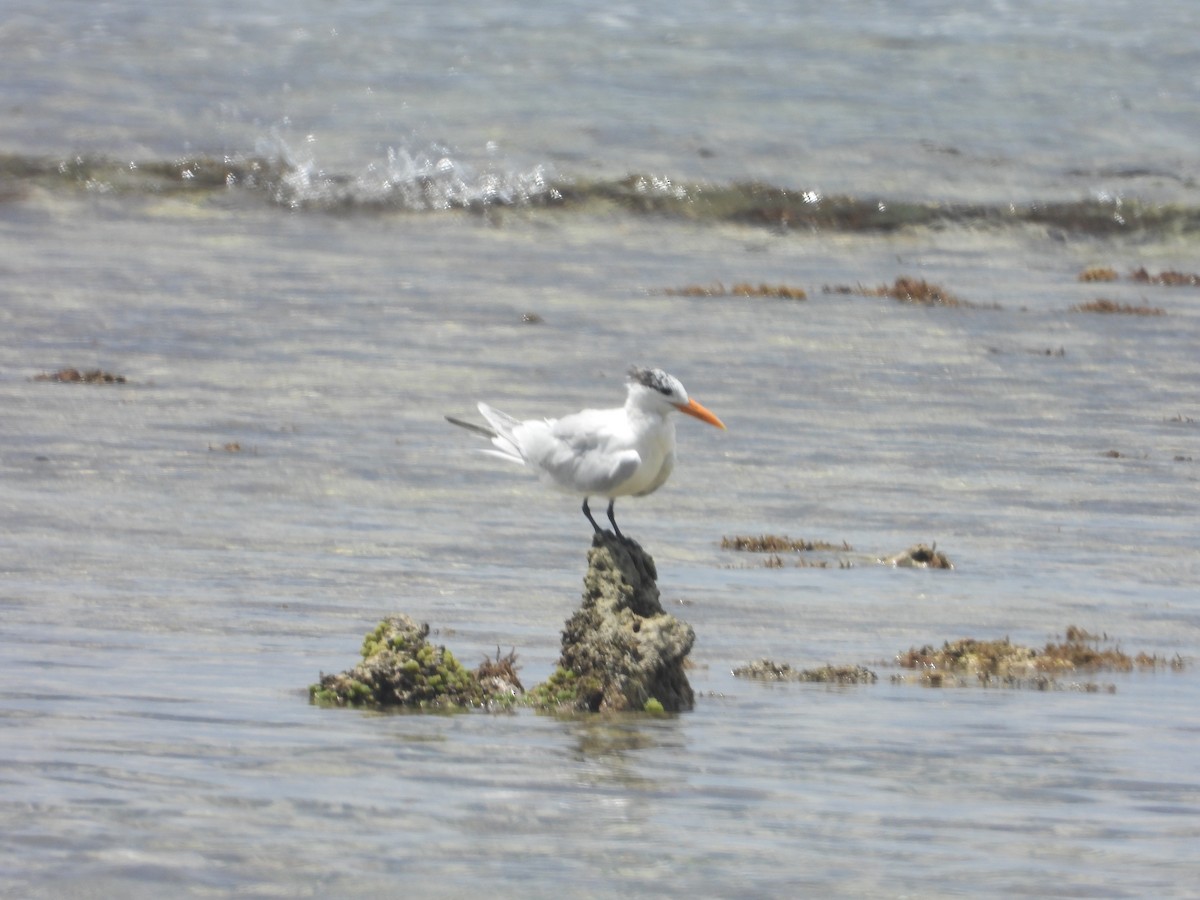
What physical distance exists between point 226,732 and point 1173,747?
14.5 feet

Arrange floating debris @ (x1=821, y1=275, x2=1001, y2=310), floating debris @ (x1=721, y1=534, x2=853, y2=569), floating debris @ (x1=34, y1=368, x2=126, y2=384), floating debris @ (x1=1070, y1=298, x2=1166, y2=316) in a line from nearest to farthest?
floating debris @ (x1=721, y1=534, x2=853, y2=569) → floating debris @ (x1=34, y1=368, x2=126, y2=384) → floating debris @ (x1=1070, y1=298, x2=1166, y2=316) → floating debris @ (x1=821, y1=275, x2=1001, y2=310)

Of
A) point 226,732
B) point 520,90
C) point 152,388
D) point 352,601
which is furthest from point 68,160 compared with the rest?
point 226,732

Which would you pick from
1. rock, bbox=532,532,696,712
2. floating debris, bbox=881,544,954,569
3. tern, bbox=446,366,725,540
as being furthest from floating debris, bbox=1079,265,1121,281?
rock, bbox=532,532,696,712

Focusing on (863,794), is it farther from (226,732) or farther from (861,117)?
(861,117)

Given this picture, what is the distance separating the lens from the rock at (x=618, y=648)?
11.8m

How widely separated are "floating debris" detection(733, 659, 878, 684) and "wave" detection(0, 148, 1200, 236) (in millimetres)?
31474

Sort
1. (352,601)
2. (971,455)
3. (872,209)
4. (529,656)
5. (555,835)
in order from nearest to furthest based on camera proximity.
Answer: (555,835), (529,656), (352,601), (971,455), (872,209)

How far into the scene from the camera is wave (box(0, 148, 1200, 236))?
1772 inches

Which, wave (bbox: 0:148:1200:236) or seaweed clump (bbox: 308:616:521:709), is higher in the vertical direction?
wave (bbox: 0:148:1200:236)

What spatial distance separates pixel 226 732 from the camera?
424 inches

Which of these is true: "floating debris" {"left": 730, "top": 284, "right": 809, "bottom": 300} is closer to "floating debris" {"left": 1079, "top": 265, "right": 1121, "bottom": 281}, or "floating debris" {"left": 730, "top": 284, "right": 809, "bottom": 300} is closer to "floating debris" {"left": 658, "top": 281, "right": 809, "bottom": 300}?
"floating debris" {"left": 658, "top": 281, "right": 809, "bottom": 300}

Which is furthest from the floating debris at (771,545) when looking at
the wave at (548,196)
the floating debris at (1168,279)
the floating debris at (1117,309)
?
the wave at (548,196)

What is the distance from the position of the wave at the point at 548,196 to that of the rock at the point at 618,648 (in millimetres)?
32964

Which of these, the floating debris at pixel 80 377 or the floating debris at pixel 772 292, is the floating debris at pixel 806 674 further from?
the floating debris at pixel 772 292
